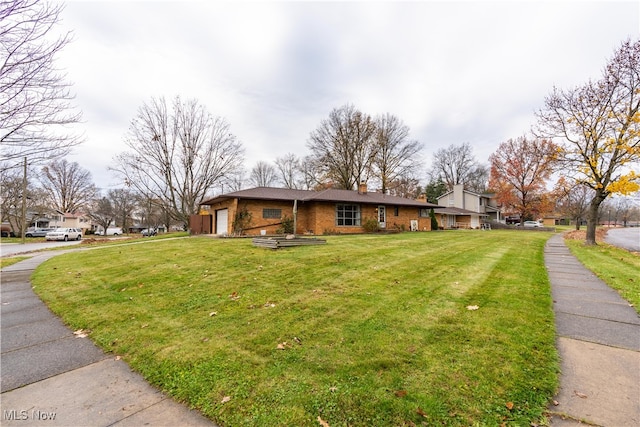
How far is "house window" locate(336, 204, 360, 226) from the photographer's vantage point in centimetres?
2083

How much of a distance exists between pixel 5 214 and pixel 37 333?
50.5m

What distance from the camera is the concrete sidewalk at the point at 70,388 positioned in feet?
6.93

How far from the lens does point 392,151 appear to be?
121ft

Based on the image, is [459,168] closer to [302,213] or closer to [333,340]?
[302,213]

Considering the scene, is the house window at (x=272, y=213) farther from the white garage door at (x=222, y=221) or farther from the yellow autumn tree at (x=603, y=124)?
the yellow autumn tree at (x=603, y=124)

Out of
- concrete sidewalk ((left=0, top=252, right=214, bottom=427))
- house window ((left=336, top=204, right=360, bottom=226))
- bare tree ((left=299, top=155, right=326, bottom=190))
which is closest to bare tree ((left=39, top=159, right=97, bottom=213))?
bare tree ((left=299, top=155, right=326, bottom=190))

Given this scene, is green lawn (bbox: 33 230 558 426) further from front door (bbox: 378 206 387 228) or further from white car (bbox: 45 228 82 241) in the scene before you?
white car (bbox: 45 228 82 241)

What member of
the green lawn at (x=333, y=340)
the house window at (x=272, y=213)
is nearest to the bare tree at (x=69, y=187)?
the house window at (x=272, y=213)

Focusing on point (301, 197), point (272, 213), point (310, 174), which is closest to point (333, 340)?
point (272, 213)

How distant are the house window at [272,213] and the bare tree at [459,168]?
41.3 meters

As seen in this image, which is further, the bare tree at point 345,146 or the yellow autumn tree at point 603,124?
the bare tree at point 345,146

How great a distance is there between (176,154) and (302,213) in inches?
543

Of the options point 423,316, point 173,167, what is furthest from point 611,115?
point 173,167
